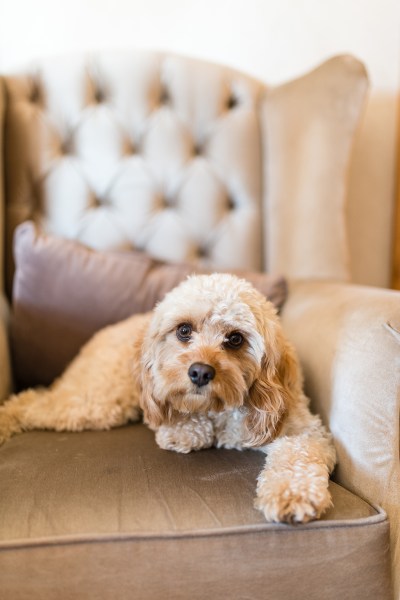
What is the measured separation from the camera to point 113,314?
1753 mm

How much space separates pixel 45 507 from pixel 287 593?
505 millimetres

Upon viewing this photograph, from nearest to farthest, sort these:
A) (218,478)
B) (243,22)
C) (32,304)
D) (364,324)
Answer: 1. (218,478)
2. (364,324)
3. (32,304)
4. (243,22)

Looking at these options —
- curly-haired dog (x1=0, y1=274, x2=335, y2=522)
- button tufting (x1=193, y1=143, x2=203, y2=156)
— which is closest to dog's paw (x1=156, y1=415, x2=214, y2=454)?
curly-haired dog (x1=0, y1=274, x2=335, y2=522)

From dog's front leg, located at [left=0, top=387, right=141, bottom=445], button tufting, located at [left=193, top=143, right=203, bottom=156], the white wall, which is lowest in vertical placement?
dog's front leg, located at [left=0, top=387, right=141, bottom=445]

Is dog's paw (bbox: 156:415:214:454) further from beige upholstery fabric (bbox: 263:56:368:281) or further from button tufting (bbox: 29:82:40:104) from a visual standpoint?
button tufting (bbox: 29:82:40:104)

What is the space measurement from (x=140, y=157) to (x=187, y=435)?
1.22 metres

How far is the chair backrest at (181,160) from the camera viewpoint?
6.41 feet

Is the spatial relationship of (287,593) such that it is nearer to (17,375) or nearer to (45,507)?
(45,507)

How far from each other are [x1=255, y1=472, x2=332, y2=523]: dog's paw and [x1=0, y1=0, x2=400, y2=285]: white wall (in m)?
1.54

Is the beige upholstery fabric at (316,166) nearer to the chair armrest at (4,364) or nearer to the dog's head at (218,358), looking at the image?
the dog's head at (218,358)

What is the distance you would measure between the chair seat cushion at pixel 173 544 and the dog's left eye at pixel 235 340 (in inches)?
13.5

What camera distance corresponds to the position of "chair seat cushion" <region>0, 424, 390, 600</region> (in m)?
0.97

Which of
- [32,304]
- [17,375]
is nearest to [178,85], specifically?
[32,304]

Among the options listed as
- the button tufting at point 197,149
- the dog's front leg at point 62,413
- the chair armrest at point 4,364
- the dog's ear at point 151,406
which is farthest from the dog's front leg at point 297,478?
the button tufting at point 197,149
